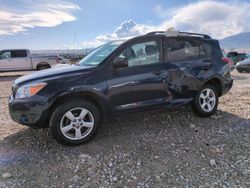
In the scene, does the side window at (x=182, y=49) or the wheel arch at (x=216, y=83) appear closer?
the side window at (x=182, y=49)

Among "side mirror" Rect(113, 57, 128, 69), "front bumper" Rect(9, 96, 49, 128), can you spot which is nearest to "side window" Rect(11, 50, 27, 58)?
"front bumper" Rect(9, 96, 49, 128)

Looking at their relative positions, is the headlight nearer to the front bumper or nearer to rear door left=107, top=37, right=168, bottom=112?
the front bumper

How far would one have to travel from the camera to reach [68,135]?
4.03 metres

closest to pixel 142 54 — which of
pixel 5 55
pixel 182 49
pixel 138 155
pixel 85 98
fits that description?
pixel 182 49

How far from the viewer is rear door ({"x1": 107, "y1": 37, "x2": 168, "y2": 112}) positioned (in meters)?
4.25

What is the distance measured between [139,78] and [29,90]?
1.79 metres

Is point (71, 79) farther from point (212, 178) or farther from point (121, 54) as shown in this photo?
point (212, 178)

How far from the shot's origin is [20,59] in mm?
17250

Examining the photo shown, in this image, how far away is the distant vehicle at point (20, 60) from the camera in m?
17.1

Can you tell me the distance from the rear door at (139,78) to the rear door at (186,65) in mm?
210

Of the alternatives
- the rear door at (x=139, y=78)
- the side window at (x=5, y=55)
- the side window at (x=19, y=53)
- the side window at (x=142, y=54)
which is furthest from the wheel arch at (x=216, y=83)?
the side window at (x=5, y=55)

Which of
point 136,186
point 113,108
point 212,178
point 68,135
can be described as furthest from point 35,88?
point 212,178

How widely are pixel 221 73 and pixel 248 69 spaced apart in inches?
444

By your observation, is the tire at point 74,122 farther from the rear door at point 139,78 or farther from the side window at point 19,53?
the side window at point 19,53
